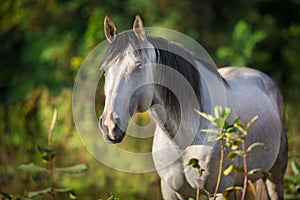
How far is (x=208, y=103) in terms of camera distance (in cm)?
392

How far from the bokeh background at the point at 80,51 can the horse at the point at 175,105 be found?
10.8 ft

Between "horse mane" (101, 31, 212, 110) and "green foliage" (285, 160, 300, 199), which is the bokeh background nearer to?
"green foliage" (285, 160, 300, 199)

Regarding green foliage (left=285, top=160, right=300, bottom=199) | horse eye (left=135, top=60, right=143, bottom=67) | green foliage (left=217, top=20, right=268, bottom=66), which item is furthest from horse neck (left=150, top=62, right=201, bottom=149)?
green foliage (left=217, top=20, right=268, bottom=66)

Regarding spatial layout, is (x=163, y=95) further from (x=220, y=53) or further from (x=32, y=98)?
(x=32, y=98)

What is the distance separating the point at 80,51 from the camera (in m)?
9.27

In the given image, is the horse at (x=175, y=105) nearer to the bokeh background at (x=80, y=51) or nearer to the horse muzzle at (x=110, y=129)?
the horse muzzle at (x=110, y=129)

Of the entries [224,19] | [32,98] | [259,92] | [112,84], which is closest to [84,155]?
[32,98]

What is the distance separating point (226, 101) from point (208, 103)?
19cm

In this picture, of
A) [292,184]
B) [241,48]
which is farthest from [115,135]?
[241,48]

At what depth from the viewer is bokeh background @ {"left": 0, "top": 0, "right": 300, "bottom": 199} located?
823 cm

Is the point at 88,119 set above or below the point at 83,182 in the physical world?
above

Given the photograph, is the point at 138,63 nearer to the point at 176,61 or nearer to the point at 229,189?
the point at 176,61

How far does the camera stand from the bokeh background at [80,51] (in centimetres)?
823

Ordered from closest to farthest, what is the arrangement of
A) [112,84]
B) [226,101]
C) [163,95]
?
[112,84], [163,95], [226,101]
